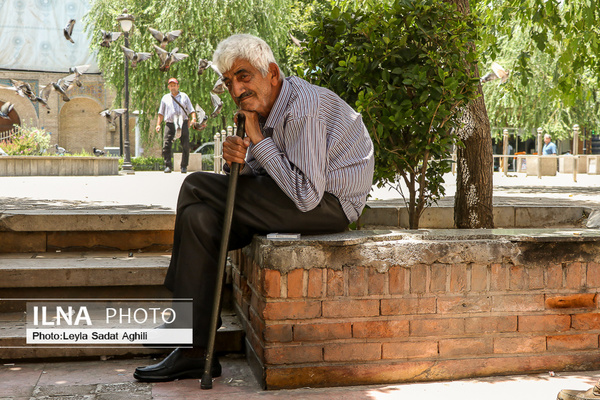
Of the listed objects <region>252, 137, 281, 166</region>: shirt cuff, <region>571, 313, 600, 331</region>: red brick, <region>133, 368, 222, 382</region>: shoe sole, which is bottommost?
<region>133, 368, 222, 382</region>: shoe sole

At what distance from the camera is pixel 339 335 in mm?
3232

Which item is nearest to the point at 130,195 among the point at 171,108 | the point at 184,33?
the point at 171,108

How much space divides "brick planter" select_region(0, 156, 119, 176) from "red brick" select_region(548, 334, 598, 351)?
1625cm

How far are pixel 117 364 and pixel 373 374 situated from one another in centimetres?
139

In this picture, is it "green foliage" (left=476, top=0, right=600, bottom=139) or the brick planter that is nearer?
"green foliage" (left=476, top=0, right=600, bottom=139)

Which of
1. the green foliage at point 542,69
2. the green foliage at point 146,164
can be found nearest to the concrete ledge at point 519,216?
the green foliage at point 542,69

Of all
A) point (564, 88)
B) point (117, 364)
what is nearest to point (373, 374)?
point (117, 364)

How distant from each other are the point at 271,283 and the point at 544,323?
4.80 ft

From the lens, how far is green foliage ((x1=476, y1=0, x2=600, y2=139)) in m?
6.87

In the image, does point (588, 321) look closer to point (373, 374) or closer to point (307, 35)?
point (373, 374)

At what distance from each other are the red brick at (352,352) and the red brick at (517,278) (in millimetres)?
767

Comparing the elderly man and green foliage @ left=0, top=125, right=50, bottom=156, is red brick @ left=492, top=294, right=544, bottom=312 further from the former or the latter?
green foliage @ left=0, top=125, right=50, bottom=156

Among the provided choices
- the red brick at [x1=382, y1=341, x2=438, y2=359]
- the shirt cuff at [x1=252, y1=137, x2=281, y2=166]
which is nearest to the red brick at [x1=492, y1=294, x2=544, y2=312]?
the red brick at [x1=382, y1=341, x2=438, y2=359]

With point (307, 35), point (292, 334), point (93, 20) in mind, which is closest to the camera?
point (292, 334)
